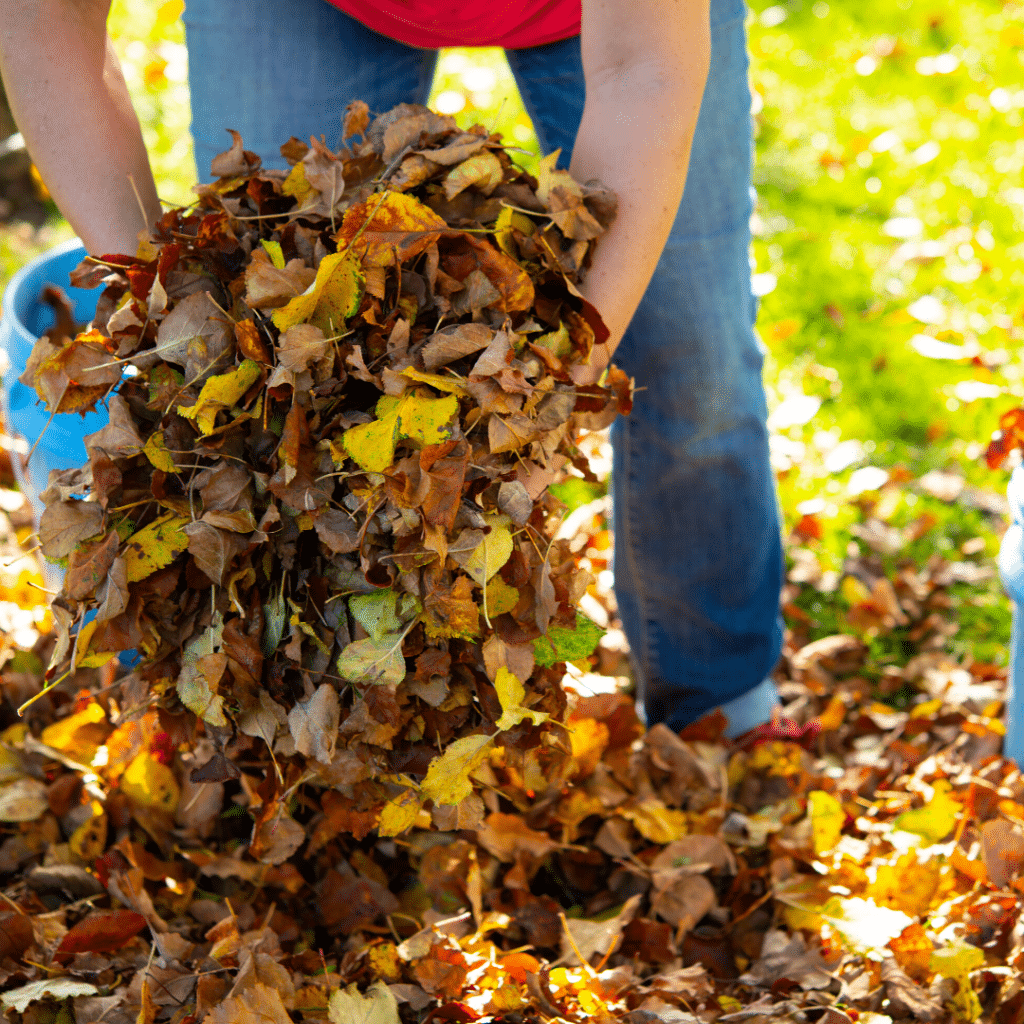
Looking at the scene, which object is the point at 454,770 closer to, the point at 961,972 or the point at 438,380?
the point at 438,380

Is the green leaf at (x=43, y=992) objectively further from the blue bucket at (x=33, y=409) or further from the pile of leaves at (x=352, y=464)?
the blue bucket at (x=33, y=409)

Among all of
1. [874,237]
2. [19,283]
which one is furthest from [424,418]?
[874,237]

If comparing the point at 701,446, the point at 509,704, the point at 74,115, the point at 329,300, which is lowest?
the point at 509,704

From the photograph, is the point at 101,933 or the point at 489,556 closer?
the point at 489,556

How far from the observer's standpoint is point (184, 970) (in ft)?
4.41

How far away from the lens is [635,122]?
121 cm

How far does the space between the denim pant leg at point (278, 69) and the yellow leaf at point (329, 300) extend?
1.90ft

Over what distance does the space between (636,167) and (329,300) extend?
1.37 feet

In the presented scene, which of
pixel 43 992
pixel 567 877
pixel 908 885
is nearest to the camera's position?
pixel 43 992

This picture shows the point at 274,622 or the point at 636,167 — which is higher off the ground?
the point at 636,167

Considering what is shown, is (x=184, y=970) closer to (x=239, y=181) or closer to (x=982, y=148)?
(x=239, y=181)

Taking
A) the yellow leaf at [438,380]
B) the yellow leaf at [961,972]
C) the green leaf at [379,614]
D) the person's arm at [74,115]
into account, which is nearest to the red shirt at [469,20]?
the person's arm at [74,115]

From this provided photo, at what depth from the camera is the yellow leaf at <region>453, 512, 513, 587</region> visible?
3.51 feet

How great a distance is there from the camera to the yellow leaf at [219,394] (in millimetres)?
1071
